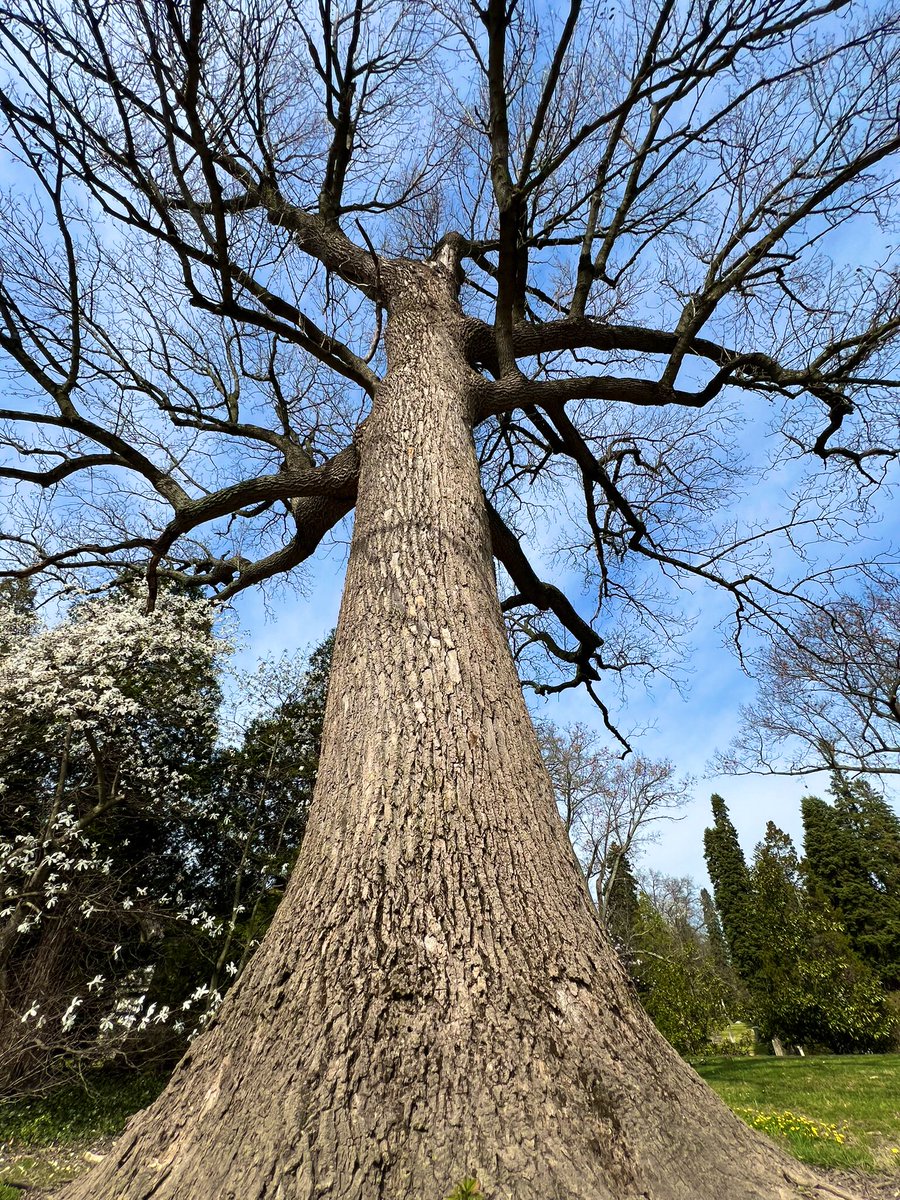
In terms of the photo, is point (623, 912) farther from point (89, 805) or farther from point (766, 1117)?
point (89, 805)

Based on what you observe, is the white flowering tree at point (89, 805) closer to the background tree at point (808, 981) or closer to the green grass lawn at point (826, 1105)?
the green grass lawn at point (826, 1105)

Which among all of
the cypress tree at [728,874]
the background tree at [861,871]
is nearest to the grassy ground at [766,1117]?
the background tree at [861,871]

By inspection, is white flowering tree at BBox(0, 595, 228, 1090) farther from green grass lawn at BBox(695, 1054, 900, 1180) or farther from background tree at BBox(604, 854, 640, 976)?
background tree at BBox(604, 854, 640, 976)

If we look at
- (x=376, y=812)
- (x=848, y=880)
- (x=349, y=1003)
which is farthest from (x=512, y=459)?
(x=848, y=880)

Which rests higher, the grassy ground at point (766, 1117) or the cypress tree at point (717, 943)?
the cypress tree at point (717, 943)

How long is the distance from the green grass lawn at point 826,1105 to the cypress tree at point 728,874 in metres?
15.9

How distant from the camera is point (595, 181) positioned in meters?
4.47

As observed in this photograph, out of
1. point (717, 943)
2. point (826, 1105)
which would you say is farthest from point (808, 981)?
point (717, 943)

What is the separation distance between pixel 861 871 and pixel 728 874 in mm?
6876

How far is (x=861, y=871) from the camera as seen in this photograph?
2206 centimetres

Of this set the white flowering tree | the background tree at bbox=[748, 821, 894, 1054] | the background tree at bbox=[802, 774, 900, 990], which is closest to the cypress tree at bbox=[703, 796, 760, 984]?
the background tree at bbox=[802, 774, 900, 990]

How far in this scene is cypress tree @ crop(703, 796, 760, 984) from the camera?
82.5 feet

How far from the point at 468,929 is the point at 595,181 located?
5170mm

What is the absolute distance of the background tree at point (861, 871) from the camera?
18312 mm
